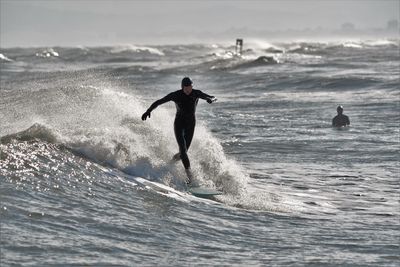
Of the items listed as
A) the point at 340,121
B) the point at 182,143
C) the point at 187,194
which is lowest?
the point at 187,194

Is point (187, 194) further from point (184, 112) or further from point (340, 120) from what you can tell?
point (340, 120)

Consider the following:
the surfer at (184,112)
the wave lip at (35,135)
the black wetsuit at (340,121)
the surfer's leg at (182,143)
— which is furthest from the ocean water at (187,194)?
the surfer at (184,112)

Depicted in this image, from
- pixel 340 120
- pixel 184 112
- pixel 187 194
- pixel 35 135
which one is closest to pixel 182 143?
pixel 184 112

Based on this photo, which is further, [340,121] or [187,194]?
[340,121]

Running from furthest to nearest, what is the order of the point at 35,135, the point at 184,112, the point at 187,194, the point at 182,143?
the point at 184,112
the point at 182,143
the point at 35,135
the point at 187,194

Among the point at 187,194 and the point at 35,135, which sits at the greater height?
the point at 35,135

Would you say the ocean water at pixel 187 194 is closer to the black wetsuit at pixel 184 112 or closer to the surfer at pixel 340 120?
the surfer at pixel 340 120

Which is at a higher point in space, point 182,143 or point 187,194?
point 182,143

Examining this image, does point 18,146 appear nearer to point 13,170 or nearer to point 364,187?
point 13,170

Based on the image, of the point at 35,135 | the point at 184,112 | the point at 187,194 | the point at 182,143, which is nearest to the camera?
the point at 187,194

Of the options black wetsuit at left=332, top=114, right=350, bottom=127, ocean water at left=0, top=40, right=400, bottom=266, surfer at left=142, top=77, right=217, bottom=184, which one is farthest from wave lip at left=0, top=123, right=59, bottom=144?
black wetsuit at left=332, top=114, right=350, bottom=127

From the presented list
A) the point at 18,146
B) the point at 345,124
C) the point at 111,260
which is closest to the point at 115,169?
the point at 18,146

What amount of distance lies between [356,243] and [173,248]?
2.66 metres

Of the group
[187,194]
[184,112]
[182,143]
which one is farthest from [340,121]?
[187,194]
